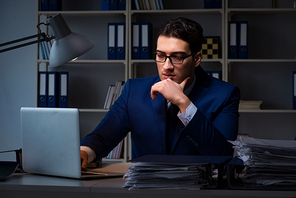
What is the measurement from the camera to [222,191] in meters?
0.85

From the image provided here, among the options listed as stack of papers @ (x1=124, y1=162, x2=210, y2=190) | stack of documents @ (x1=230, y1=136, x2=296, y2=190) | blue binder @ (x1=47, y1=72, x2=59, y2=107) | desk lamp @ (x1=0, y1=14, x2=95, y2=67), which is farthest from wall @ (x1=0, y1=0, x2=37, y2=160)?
stack of documents @ (x1=230, y1=136, x2=296, y2=190)

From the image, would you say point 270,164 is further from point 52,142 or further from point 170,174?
point 52,142

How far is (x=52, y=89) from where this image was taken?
314 centimetres

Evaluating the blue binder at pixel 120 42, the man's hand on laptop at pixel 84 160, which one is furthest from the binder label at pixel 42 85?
the man's hand on laptop at pixel 84 160

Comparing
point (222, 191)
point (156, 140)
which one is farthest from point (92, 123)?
point (222, 191)

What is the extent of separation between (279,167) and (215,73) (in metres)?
2.19

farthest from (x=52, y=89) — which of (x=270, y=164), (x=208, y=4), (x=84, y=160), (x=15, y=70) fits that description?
(x=270, y=164)

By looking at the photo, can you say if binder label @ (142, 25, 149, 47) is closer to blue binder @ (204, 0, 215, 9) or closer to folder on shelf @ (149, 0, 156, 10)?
folder on shelf @ (149, 0, 156, 10)

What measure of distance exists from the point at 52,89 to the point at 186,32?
6.31 feet

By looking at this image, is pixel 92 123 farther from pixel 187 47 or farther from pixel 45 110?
pixel 45 110

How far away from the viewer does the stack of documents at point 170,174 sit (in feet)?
2.87

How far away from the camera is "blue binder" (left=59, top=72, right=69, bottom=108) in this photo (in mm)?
3135

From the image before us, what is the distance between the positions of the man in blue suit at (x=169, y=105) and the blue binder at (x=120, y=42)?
144 cm

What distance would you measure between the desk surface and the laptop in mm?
48
